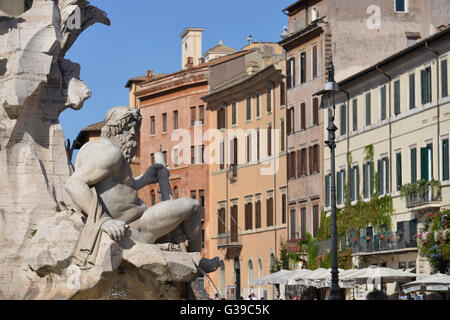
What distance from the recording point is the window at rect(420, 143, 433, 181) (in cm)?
4897

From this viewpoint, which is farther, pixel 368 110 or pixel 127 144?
pixel 368 110

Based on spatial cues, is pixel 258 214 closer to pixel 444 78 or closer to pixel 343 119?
pixel 343 119

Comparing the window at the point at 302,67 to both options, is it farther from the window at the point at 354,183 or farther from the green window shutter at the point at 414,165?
the green window shutter at the point at 414,165

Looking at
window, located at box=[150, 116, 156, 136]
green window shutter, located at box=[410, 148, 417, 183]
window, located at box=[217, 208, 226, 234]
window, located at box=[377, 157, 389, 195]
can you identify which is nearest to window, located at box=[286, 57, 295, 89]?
window, located at box=[217, 208, 226, 234]

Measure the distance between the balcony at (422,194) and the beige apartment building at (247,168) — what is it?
18.6m

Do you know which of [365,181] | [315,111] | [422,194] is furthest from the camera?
[315,111]

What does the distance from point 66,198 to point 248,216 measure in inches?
2407

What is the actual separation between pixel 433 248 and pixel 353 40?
62.0 ft

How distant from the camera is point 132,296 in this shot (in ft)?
39.2

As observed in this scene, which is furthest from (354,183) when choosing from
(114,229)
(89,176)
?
(114,229)

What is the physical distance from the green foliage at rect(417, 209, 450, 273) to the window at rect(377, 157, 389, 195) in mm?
6060

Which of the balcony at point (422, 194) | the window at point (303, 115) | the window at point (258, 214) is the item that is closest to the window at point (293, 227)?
the window at point (303, 115)

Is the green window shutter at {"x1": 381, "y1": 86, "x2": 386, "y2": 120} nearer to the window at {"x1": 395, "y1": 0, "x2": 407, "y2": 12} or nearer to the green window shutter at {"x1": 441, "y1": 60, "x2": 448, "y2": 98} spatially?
the green window shutter at {"x1": 441, "y1": 60, "x2": 448, "y2": 98}

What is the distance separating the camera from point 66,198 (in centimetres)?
1330
